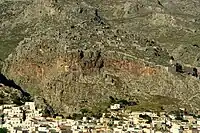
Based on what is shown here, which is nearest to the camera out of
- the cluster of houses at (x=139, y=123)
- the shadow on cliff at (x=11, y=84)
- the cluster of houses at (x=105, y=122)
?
the cluster of houses at (x=105, y=122)

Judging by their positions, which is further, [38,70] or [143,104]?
[38,70]

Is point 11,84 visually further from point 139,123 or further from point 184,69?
point 139,123

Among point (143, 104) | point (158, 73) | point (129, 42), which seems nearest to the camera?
point (143, 104)

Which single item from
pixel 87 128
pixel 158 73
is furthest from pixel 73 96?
pixel 87 128

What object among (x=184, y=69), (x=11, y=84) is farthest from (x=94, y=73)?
(x=184, y=69)

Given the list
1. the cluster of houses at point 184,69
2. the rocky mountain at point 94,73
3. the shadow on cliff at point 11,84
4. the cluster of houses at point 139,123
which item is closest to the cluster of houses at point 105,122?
the cluster of houses at point 139,123

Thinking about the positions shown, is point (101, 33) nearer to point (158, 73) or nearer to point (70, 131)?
point (158, 73)

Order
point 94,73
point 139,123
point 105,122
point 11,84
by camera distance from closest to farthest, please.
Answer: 1. point 105,122
2. point 139,123
3. point 94,73
4. point 11,84

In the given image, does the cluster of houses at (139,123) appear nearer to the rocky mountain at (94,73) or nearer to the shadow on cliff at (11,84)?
the rocky mountain at (94,73)

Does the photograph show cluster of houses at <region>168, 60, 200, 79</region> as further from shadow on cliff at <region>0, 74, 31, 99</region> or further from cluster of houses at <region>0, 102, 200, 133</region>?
shadow on cliff at <region>0, 74, 31, 99</region>
